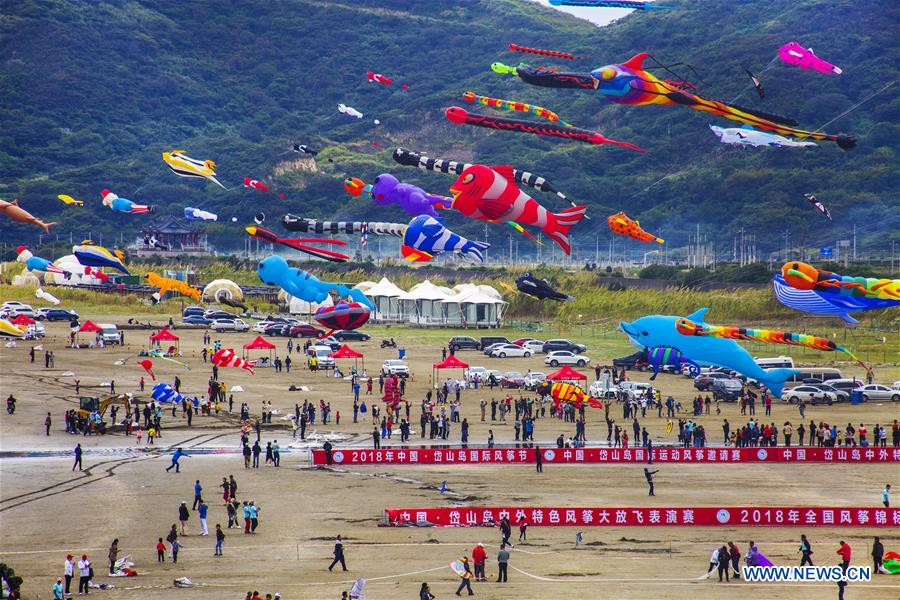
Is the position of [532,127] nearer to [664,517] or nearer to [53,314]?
[664,517]

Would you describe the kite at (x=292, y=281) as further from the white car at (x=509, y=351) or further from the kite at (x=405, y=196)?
the white car at (x=509, y=351)

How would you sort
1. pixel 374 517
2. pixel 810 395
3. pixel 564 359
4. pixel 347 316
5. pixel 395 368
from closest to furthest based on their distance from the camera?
pixel 374 517
pixel 347 316
pixel 810 395
pixel 395 368
pixel 564 359

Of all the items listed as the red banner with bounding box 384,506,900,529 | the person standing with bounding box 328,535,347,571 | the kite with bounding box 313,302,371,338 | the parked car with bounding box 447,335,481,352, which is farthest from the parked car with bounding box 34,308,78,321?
the person standing with bounding box 328,535,347,571

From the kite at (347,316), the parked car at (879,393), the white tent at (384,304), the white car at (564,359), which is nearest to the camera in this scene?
the kite at (347,316)

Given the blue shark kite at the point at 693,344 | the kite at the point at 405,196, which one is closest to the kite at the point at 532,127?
the kite at the point at 405,196

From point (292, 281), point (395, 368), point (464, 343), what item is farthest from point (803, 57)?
point (464, 343)

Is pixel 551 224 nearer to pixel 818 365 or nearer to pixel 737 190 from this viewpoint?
pixel 818 365
